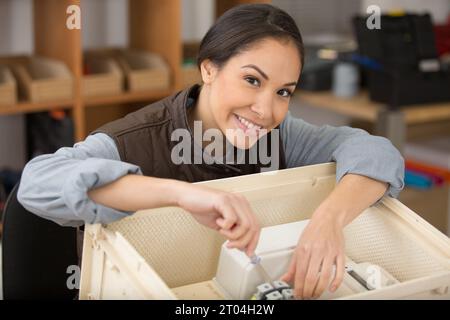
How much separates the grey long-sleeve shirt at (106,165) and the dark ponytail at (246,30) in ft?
0.64

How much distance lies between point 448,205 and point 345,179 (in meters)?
2.09

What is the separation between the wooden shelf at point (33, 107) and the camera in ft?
8.17

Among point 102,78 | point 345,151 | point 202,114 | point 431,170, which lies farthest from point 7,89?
point 431,170

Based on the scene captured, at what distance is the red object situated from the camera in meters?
2.92

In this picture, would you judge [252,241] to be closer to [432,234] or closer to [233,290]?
[233,290]

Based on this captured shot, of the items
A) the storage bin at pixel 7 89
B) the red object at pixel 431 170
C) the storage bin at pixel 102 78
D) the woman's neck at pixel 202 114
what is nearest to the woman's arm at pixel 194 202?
the woman's neck at pixel 202 114

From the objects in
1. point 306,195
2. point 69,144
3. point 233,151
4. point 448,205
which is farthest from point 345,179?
point 448,205

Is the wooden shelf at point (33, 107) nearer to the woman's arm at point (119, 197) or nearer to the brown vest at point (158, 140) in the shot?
the brown vest at point (158, 140)

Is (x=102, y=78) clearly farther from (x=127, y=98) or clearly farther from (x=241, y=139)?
(x=241, y=139)

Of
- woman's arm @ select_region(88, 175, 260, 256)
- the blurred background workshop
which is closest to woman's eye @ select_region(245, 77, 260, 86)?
woman's arm @ select_region(88, 175, 260, 256)

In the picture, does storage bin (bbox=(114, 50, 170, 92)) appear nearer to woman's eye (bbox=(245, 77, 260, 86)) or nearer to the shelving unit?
the shelving unit

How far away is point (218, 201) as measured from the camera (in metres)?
0.88

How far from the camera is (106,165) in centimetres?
94

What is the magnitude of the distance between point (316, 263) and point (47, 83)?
1.84 metres
